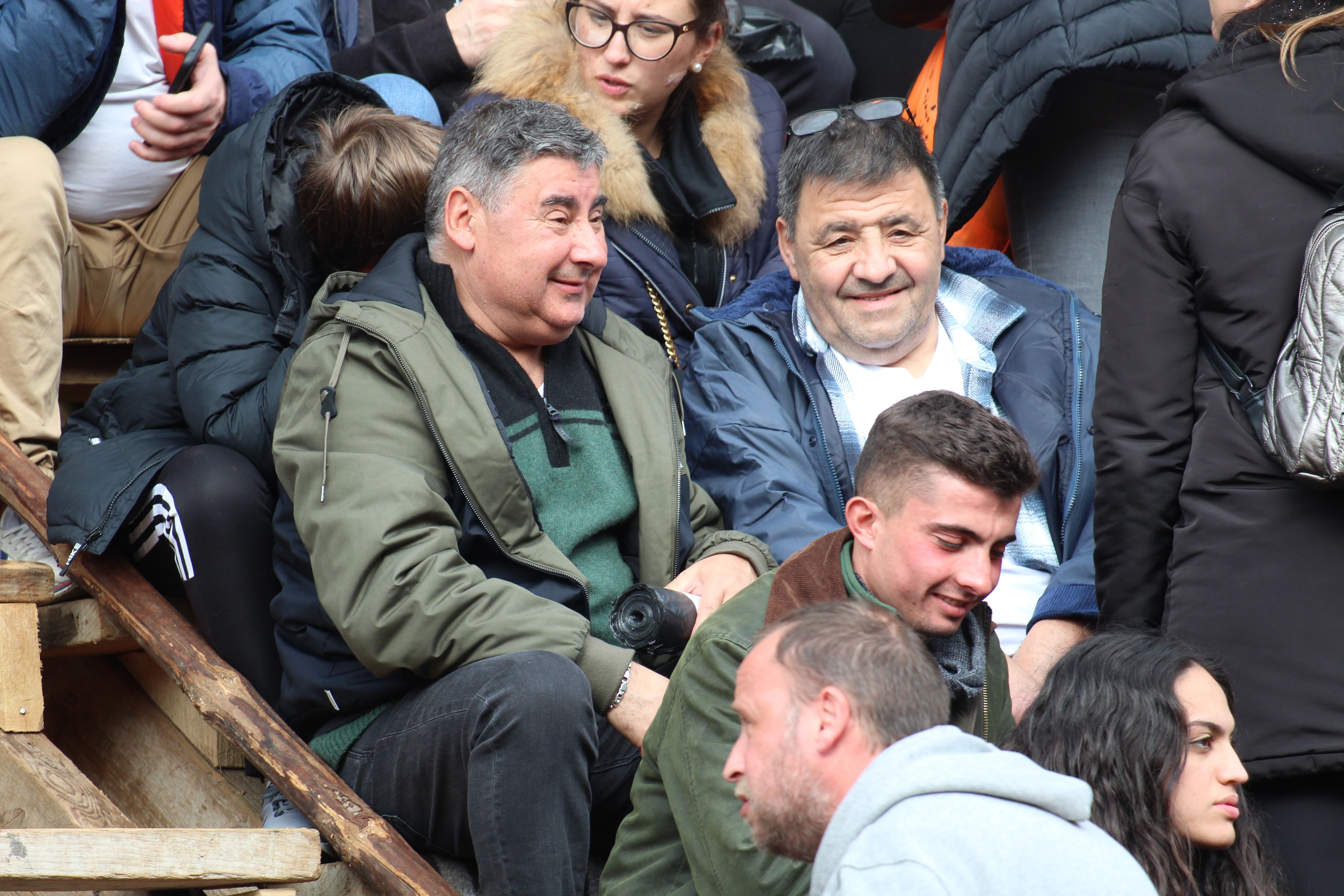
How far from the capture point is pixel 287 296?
2969mm

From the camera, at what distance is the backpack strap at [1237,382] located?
2.09 meters

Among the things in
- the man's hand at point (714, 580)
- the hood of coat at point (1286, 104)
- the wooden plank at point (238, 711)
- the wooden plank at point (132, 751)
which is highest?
the hood of coat at point (1286, 104)

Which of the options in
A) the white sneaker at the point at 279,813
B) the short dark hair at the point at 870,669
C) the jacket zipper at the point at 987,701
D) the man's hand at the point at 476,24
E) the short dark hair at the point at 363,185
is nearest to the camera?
the short dark hair at the point at 870,669

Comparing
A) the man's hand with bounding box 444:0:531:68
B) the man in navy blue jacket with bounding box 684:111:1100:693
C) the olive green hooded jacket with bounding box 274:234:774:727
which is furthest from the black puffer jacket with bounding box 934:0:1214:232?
the man's hand with bounding box 444:0:531:68

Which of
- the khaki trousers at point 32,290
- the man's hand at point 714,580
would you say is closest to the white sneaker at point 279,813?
the man's hand at point 714,580

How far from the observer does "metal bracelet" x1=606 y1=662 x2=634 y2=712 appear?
2496 millimetres

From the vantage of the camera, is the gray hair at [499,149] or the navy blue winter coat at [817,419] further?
the navy blue winter coat at [817,419]

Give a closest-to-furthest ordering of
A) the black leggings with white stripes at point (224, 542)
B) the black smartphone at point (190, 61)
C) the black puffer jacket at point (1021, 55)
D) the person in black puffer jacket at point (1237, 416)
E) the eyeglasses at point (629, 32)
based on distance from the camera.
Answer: the person in black puffer jacket at point (1237, 416) < the black leggings with white stripes at point (224, 542) < the black puffer jacket at point (1021, 55) < the black smartphone at point (190, 61) < the eyeglasses at point (629, 32)

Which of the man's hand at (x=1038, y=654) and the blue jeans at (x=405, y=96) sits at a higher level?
the blue jeans at (x=405, y=96)

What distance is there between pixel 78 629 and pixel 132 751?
14.4 inches

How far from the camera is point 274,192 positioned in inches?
116

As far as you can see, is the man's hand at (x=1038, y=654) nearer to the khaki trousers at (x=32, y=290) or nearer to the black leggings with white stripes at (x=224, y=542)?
the black leggings with white stripes at (x=224, y=542)

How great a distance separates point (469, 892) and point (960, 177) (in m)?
2.10

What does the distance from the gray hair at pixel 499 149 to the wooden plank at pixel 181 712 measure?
1.19 m
